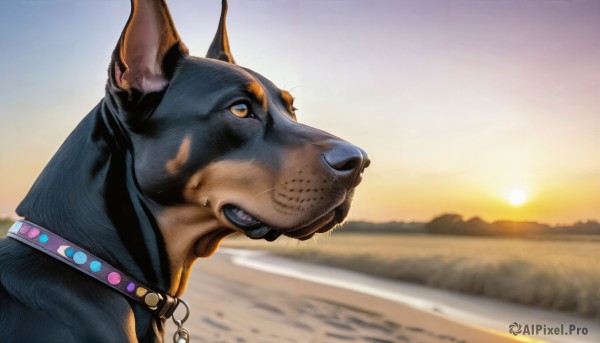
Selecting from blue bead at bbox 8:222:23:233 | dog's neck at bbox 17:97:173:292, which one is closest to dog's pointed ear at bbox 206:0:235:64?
dog's neck at bbox 17:97:173:292

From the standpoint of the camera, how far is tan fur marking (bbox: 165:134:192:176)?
1453 mm

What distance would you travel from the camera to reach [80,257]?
137 cm

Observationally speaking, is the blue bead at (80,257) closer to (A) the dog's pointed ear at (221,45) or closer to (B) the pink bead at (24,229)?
(B) the pink bead at (24,229)

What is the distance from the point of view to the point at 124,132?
1480 mm

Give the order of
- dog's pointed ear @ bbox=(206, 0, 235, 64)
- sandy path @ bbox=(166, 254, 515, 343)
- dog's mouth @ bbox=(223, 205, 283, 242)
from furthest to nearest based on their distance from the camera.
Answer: sandy path @ bbox=(166, 254, 515, 343) → dog's pointed ear @ bbox=(206, 0, 235, 64) → dog's mouth @ bbox=(223, 205, 283, 242)

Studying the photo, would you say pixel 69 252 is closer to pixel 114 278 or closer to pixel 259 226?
pixel 114 278

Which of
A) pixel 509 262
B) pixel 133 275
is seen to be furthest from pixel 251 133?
pixel 509 262

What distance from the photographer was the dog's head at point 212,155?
1.46 m

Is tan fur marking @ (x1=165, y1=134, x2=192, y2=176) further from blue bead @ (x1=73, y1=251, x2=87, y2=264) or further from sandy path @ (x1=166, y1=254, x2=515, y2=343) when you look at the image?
sandy path @ (x1=166, y1=254, x2=515, y2=343)

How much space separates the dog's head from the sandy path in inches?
90.2

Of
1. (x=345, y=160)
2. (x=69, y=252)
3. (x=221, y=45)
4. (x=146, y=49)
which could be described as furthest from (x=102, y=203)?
(x=221, y=45)

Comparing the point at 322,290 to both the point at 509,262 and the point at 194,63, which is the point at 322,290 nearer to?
the point at 509,262

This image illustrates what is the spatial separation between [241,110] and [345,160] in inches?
12.5

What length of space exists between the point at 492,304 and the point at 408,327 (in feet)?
4.02
